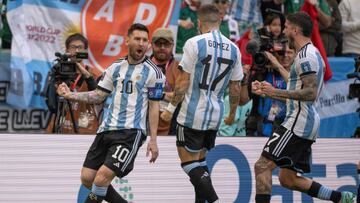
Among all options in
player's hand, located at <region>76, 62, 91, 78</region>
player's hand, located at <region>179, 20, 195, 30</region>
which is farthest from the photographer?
player's hand, located at <region>179, 20, 195, 30</region>

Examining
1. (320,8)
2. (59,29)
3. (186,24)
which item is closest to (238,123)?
(186,24)

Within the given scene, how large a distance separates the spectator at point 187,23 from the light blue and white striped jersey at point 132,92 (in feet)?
13.0

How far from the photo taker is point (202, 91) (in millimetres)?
11742

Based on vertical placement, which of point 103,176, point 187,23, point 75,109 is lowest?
point 103,176

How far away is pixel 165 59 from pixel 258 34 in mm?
1287

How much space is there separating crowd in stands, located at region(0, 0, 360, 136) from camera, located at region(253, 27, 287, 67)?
0.07 m

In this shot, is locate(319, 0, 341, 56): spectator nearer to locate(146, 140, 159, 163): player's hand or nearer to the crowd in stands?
the crowd in stands

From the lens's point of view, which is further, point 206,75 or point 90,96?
point 90,96

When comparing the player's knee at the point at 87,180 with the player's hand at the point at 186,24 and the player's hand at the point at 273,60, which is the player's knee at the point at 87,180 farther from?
the player's hand at the point at 186,24

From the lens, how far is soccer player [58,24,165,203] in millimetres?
11414

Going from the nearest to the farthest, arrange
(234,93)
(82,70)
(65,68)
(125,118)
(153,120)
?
(125,118) → (153,120) → (234,93) → (65,68) → (82,70)

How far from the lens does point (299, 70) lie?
38.3 feet

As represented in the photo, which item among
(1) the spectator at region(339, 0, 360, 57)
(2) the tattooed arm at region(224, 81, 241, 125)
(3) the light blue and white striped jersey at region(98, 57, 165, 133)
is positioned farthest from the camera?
(1) the spectator at region(339, 0, 360, 57)

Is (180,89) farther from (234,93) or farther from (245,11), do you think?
(245,11)
